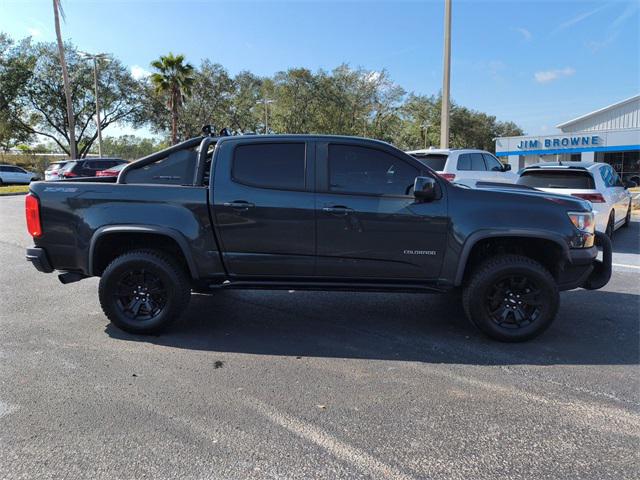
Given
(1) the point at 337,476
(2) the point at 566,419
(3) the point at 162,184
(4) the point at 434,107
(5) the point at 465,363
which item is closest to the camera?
(1) the point at 337,476

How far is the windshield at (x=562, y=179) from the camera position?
8.67 meters

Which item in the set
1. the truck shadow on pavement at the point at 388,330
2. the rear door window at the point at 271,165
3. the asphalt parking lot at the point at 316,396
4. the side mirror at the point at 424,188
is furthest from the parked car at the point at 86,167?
the side mirror at the point at 424,188

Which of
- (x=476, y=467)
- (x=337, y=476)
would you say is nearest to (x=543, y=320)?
(x=476, y=467)

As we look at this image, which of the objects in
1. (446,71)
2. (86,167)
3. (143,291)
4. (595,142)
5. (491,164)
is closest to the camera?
(143,291)

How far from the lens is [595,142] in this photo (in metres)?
34.4

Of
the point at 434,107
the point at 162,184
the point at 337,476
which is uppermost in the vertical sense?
the point at 434,107

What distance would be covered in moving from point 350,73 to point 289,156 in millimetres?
37479

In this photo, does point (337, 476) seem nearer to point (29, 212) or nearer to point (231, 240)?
point (231, 240)

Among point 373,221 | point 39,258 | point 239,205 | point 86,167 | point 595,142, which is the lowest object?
point 39,258

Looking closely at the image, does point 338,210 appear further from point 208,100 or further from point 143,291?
point 208,100

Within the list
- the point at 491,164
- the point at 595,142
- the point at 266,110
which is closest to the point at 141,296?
the point at 491,164

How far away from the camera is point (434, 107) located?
52.1 meters

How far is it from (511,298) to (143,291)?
348cm

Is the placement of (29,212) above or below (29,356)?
above
